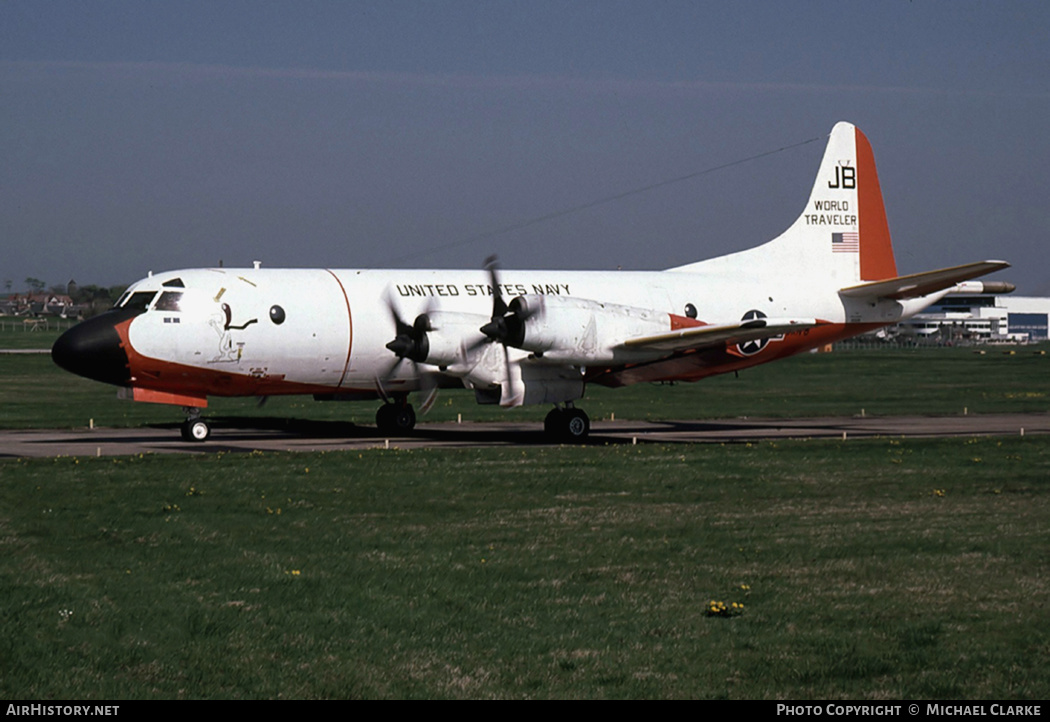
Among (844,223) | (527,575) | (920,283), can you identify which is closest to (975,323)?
(844,223)

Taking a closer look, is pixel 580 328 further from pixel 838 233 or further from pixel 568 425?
pixel 838 233

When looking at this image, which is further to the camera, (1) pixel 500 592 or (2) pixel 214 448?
(2) pixel 214 448

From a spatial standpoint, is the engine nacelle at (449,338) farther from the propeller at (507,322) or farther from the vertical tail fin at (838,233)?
the vertical tail fin at (838,233)

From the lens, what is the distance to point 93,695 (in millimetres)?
9352

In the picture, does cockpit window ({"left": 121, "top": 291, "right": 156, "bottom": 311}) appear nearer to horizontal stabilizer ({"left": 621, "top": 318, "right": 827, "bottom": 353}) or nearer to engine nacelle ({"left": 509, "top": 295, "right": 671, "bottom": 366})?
engine nacelle ({"left": 509, "top": 295, "right": 671, "bottom": 366})

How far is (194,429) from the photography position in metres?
30.4

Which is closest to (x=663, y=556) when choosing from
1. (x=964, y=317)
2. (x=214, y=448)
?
(x=214, y=448)

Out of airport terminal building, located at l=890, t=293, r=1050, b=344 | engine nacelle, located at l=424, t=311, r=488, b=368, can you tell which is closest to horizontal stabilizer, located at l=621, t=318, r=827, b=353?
engine nacelle, located at l=424, t=311, r=488, b=368

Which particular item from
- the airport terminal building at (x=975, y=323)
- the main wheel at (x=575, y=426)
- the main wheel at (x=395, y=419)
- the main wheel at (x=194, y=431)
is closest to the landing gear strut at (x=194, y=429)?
the main wheel at (x=194, y=431)

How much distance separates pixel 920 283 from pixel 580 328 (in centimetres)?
1106

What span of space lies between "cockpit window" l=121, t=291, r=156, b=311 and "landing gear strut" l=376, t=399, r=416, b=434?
26.6 feet

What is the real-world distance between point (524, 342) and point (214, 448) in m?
8.24

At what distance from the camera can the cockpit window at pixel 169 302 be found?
28.9 meters

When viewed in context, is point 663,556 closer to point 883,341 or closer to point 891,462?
point 891,462
